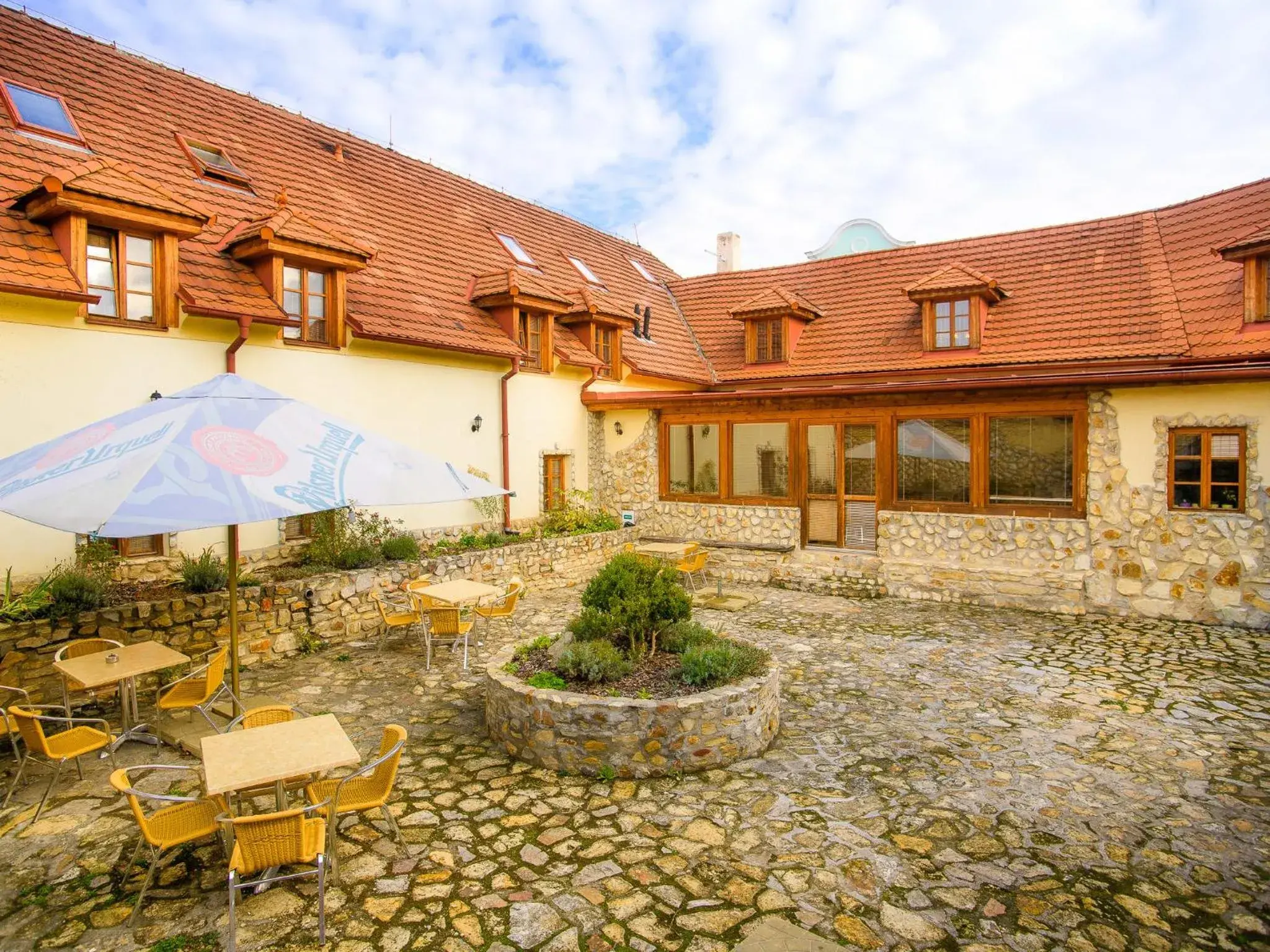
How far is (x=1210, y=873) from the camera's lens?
402cm

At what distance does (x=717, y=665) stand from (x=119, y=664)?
16.3 ft

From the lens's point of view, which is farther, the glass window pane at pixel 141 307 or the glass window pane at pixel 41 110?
the glass window pane at pixel 41 110

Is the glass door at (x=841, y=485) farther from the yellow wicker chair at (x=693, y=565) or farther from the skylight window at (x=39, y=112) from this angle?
the skylight window at (x=39, y=112)

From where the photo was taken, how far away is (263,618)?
8.15 m

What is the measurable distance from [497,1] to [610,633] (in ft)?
37.4

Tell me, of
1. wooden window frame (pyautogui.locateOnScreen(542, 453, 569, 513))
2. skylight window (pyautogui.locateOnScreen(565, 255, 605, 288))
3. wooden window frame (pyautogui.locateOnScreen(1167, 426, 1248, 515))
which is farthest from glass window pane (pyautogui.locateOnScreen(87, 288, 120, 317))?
wooden window frame (pyautogui.locateOnScreen(1167, 426, 1248, 515))

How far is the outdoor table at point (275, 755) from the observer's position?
3.71 m

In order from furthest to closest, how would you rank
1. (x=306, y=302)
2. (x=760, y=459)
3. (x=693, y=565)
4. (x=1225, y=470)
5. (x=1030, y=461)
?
(x=760, y=459)
(x=693, y=565)
(x=1030, y=461)
(x=306, y=302)
(x=1225, y=470)

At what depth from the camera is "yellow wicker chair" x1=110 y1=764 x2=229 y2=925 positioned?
3531 mm

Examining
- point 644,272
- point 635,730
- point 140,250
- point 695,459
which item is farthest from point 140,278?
point 644,272

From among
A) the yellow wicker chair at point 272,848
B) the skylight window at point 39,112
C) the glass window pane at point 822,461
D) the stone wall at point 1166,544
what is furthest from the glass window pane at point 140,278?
the stone wall at point 1166,544

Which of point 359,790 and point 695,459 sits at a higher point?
point 695,459

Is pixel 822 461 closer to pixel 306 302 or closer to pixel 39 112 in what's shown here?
pixel 306 302

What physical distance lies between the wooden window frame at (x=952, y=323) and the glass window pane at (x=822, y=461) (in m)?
3.64
